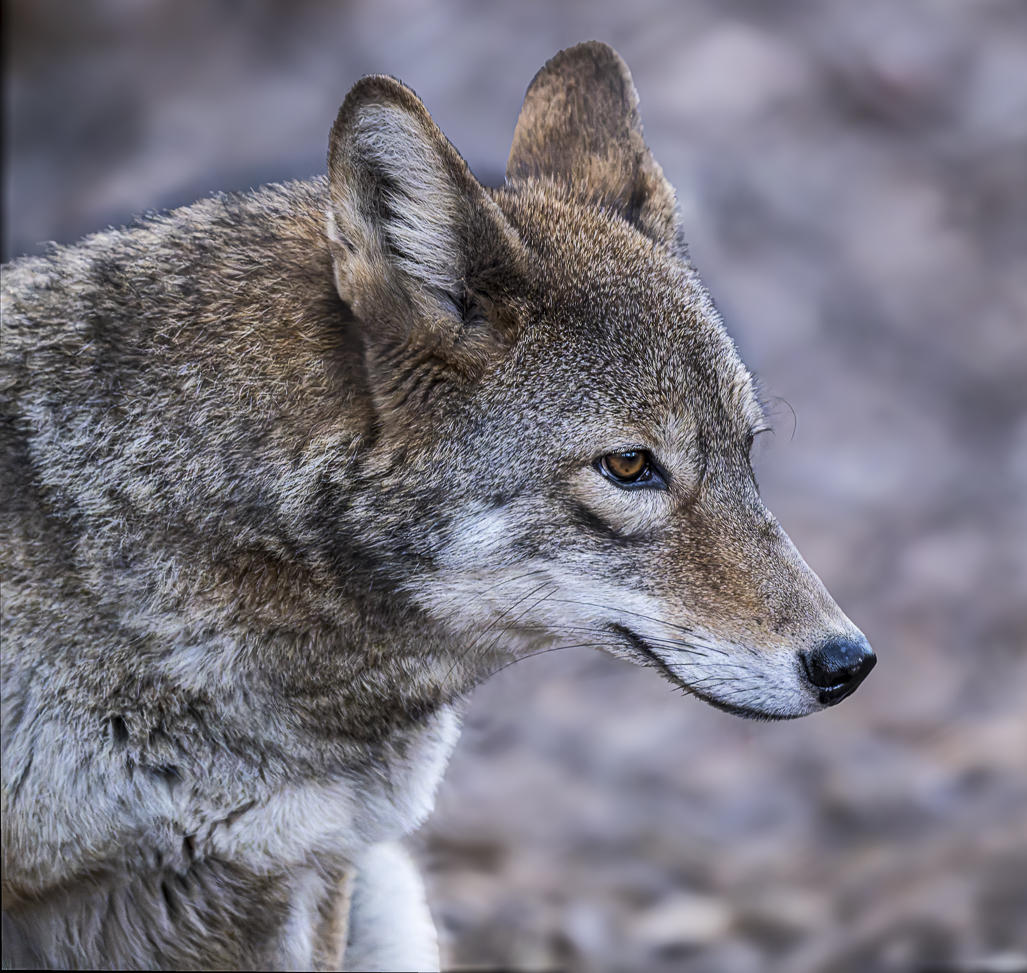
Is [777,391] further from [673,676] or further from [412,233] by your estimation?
[412,233]

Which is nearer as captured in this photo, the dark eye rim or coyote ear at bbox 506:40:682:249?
the dark eye rim

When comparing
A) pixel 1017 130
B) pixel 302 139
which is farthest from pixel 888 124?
pixel 302 139

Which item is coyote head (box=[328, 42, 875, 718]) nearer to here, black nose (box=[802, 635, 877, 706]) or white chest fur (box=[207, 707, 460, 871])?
black nose (box=[802, 635, 877, 706])

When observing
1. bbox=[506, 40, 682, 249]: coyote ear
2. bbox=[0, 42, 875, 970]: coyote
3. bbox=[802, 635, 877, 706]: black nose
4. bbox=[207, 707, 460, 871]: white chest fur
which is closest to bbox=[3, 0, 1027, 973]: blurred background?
bbox=[506, 40, 682, 249]: coyote ear

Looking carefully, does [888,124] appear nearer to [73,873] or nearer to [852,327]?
[852,327]

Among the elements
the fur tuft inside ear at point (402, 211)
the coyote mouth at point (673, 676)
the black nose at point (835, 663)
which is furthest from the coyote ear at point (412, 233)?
the black nose at point (835, 663)

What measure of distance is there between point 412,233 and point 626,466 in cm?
89

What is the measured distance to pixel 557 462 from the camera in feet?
11.2

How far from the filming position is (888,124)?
9.93 m

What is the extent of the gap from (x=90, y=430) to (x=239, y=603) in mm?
638

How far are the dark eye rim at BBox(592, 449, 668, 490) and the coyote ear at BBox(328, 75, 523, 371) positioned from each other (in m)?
0.45

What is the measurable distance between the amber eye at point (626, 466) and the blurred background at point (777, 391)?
76cm

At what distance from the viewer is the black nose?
136 inches

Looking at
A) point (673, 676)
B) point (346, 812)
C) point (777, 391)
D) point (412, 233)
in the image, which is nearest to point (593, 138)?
point (412, 233)
